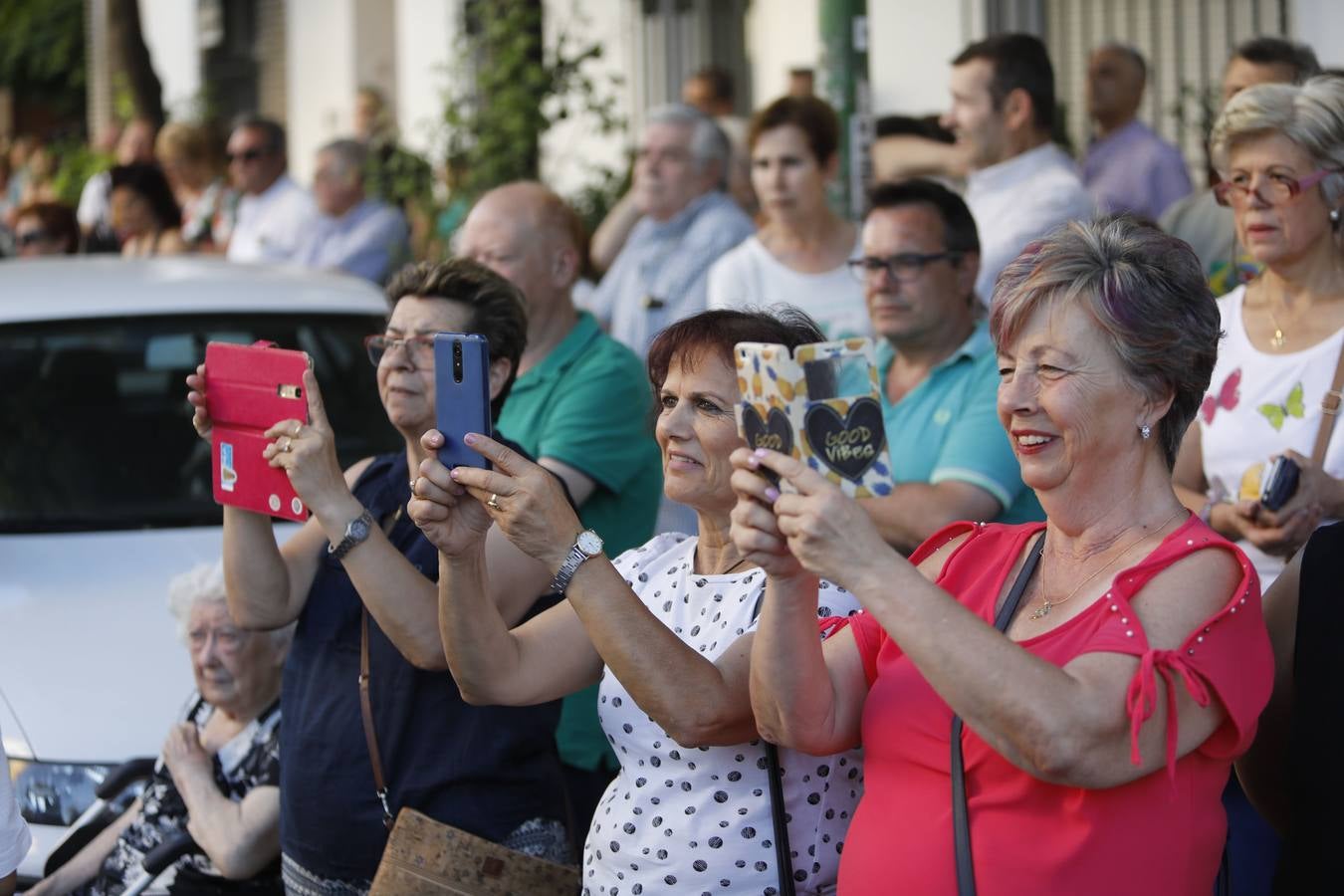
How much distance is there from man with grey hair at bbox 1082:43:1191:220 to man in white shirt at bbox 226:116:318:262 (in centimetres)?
438

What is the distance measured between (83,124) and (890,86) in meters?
20.6

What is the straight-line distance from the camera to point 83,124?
27359 millimetres

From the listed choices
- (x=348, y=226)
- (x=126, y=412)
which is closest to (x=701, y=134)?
(x=126, y=412)

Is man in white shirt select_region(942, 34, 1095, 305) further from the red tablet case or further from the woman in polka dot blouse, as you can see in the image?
the red tablet case

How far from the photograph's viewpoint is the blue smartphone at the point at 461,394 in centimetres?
293

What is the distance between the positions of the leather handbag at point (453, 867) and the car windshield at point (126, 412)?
206 centimetres

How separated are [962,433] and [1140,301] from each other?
1.78 metres

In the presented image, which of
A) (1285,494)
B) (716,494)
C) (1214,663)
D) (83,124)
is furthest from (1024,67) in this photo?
(83,124)

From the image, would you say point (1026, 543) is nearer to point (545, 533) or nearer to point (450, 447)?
point (545, 533)

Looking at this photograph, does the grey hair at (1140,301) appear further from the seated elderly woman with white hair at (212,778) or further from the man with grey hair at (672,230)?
the man with grey hair at (672,230)

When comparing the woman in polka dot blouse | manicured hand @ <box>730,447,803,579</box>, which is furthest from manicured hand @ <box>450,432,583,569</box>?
manicured hand @ <box>730,447,803,579</box>

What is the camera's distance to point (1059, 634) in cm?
259

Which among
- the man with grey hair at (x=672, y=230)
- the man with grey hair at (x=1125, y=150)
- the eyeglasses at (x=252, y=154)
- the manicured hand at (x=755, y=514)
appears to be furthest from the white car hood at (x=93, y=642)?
the eyeglasses at (x=252, y=154)

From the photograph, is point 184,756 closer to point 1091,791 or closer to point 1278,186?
point 1091,791
